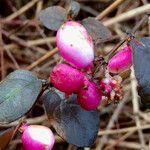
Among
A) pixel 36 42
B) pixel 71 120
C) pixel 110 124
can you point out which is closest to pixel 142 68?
pixel 71 120

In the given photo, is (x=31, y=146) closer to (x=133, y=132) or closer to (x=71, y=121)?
(x=71, y=121)

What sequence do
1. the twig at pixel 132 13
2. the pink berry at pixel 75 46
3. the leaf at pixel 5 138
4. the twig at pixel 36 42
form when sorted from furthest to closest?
the twig at pixel 36 42, the twig at pixel 132 13, the leaf at pixel 5 138, the pink berry at pixel 75 46

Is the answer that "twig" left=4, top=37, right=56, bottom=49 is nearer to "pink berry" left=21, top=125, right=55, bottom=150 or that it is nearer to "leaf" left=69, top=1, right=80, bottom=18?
"leaf" left=69, top=1, right=80, bottom=18

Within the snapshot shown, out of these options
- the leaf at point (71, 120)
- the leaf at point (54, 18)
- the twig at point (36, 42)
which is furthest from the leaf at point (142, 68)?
the twig at point (36, 42)

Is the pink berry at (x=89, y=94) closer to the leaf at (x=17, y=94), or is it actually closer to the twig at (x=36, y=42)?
the leaf at (x=17, y=94)

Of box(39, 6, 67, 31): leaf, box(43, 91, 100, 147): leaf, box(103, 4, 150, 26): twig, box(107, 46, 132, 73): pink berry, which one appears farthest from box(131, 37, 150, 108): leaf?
box(103, 4, 150, 26): twig

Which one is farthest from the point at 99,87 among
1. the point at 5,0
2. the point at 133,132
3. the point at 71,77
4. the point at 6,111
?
the point at 5,0
